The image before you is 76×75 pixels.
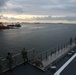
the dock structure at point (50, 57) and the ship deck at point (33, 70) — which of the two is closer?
the ship deck at point (33, 70)

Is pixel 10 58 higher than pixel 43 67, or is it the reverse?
pixel 10 58

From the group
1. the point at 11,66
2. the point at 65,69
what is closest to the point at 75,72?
the point at 65,69

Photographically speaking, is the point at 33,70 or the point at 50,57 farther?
the point at 50,57

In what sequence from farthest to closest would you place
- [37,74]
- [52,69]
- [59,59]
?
[59,59], [52,69], [37,74]

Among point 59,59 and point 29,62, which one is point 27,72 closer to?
point 29,62

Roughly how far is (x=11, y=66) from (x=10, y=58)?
2.56 feet

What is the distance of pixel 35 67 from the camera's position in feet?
46.7

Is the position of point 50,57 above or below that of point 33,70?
below

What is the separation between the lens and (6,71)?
13.1 meters

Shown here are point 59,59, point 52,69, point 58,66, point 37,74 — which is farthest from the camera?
point 59,59

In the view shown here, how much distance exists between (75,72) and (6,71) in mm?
6051

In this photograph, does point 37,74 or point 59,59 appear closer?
point 37,74

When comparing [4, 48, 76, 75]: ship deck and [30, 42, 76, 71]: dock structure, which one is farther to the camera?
[30, 42, 76, 71]: dock structure

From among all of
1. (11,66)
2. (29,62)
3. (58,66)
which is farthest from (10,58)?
(58,66)
